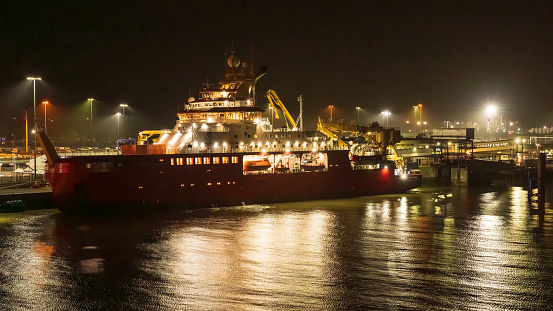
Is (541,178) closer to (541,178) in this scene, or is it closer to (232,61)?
(541,178)

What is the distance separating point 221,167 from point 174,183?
3.55 meters

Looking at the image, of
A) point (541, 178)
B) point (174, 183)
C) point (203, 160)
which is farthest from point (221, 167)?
point (541, 178)

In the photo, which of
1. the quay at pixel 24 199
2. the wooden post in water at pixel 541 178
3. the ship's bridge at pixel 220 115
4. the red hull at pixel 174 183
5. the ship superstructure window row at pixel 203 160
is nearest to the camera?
the red hull at pixel 174 183

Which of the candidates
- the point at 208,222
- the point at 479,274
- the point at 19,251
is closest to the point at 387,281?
the point at 479,274

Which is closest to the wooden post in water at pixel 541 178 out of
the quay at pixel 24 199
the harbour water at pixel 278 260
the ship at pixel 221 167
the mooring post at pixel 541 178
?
the mooring post at pixel 541 178

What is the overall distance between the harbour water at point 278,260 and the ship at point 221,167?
1.49 m

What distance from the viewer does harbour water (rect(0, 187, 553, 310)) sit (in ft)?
66.3

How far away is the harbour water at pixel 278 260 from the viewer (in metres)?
20.2

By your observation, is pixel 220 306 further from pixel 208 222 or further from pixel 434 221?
A: pixel 434 221

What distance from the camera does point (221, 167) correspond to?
3941 cm

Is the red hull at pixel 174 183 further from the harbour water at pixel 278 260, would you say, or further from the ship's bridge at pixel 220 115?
the ship's bridge at pixel 220 115

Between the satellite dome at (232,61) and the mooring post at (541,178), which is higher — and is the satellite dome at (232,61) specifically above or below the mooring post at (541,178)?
above

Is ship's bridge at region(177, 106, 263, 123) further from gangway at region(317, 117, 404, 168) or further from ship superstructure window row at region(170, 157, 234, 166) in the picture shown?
gangway at region(317, 117, 404, 168)

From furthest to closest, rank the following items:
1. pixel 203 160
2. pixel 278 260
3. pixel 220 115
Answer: pixel 220 115, pixel 203 160, pixel 278 260
